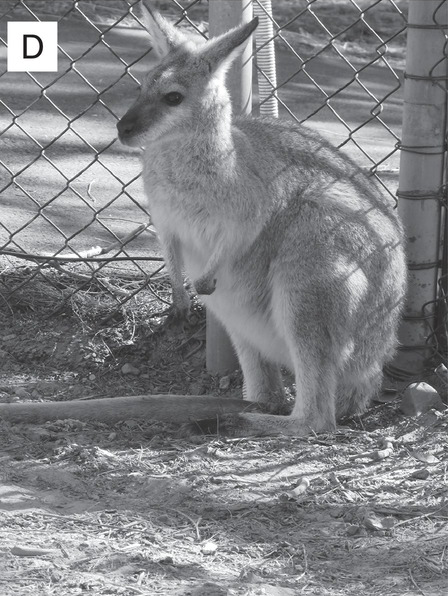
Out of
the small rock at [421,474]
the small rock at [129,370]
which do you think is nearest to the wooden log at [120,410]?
the small rock at [129,370]

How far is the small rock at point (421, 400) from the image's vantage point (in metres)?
3.54

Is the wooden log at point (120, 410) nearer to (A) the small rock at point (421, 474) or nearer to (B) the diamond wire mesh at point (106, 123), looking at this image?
(A) the small rock at point (421, 474)

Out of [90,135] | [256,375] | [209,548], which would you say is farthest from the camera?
[90,135]

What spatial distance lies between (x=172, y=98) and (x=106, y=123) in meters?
3.15

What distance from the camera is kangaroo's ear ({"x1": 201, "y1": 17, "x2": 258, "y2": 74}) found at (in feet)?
10.4

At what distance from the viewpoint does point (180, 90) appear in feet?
10.9

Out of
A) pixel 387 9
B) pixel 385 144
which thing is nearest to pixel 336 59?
pixel 387 9

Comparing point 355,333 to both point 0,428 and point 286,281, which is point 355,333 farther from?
point 0,428

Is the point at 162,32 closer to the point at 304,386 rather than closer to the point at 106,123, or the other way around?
the point at 304,386

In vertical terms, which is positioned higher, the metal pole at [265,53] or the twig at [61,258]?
the metal pole at [265,53]

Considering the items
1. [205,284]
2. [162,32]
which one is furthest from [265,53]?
[205,284]

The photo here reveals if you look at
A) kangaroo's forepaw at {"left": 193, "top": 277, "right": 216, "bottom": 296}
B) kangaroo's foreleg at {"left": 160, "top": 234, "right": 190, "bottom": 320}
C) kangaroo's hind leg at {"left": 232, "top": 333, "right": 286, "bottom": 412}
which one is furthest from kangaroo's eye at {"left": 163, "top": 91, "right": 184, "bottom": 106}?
kangaroo's hind leg at {"left": 232, "top": 333, "right": 286, "bottom": 412}

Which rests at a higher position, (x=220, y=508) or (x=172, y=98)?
(x=172, y=98)

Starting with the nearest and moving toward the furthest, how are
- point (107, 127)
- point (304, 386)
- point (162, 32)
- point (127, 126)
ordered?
point (127, 126), point (304, 386), point (162, 32), point (107, 127)
